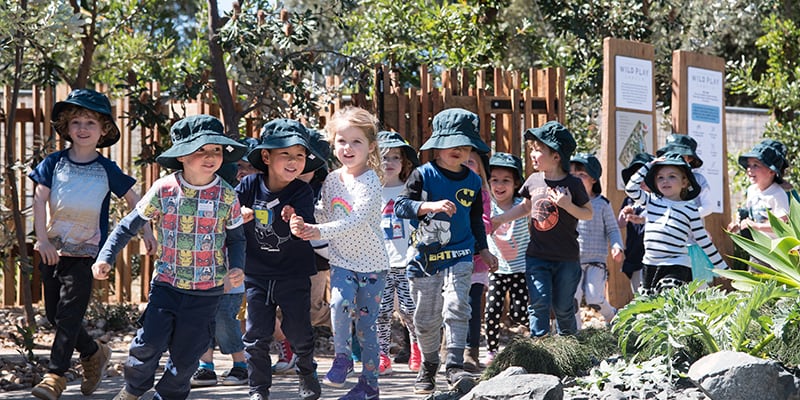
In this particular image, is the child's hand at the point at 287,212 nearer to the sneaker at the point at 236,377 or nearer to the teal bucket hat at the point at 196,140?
the teal bucket hat at the point at 196,140

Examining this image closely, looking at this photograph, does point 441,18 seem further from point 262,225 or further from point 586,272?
point 262,225

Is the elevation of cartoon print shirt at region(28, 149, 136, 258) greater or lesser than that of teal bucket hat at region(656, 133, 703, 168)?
lesser

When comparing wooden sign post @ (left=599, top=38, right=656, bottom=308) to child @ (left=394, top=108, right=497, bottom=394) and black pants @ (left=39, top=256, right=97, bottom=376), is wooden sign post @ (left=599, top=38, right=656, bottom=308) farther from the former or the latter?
black pants @ (left=39, top=256, right=97, bottom=376)

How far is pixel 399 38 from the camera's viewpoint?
1222cm

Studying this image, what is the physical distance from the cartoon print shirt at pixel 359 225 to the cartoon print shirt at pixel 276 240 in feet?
0.52

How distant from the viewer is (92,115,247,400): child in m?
5.16

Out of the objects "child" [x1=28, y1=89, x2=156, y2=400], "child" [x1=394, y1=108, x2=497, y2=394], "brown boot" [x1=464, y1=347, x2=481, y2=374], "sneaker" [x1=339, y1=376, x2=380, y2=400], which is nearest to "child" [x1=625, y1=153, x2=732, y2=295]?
"brown boot" [x1=464, y1=347, x2=481, y2=374]

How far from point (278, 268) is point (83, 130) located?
4.84ft

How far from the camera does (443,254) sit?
614cm

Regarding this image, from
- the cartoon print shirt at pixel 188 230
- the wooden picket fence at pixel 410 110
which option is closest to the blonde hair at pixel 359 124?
the cartoon print shirt at pixel 188 230

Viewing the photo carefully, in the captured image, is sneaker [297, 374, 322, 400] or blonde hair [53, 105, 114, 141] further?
blonde hair [53, 105, 114, 141]

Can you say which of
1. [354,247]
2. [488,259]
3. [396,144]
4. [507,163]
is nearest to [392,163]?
[396,144]

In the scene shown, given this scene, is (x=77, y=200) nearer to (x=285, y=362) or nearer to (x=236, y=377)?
(x=236, y=377)

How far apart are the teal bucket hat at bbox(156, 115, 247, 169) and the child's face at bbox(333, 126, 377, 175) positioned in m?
0.57
